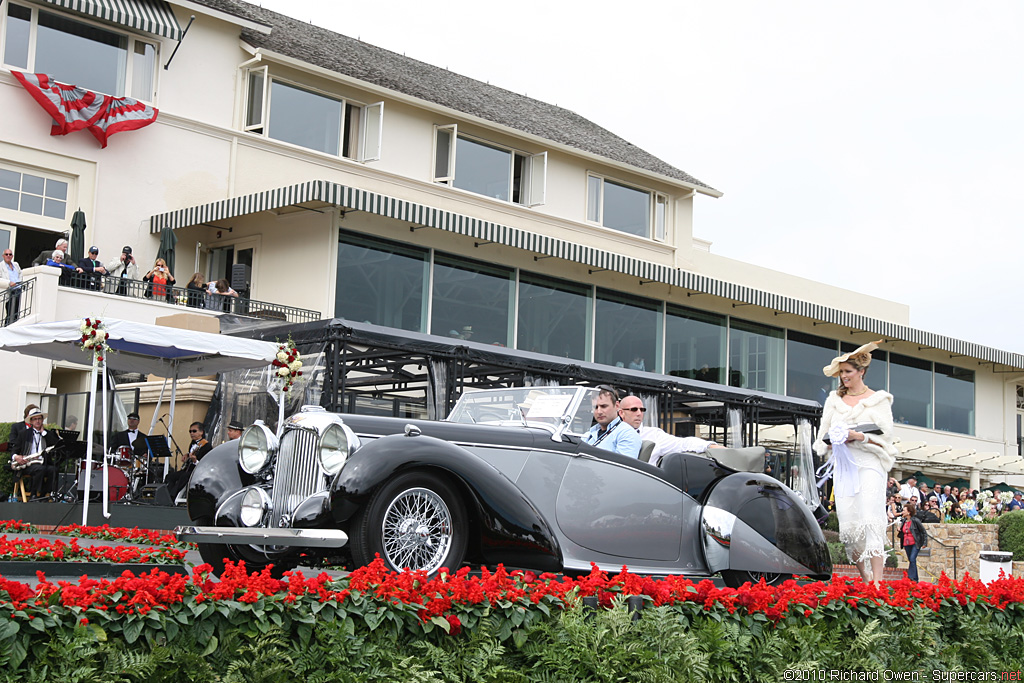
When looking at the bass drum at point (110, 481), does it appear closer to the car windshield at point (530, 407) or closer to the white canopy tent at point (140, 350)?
the white canopy tent at point (140, 350)

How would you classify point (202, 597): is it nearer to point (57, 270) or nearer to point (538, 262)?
point (57, 270)

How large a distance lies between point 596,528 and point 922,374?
32406mm

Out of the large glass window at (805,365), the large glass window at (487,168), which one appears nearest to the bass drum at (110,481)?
the large glass window at (487,168)

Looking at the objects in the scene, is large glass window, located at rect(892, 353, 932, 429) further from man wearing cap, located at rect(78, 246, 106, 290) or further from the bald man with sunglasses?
the bald man with sunglasses

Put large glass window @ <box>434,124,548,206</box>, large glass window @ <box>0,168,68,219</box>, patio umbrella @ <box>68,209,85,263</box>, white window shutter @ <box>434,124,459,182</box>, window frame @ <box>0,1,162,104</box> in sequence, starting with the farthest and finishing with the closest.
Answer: large glass window @ <box>434,124,548,206</box> < white window shutter @ <box>434,124,459,182</box> < window frame @ <box>0,1,162,104</box> < large glass window @ <box>0,168,68,219</box> < patio umbrella @ <box>68,209,85,263</box>

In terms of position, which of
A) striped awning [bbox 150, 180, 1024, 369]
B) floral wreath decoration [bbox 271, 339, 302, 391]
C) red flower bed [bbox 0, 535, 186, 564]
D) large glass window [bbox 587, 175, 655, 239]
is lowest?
red flower bed [bbox 0, 535, 186, 564]

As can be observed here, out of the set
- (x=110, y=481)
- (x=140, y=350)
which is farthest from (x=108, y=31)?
(x=110, y=481)

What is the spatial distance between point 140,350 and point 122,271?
21.2 ft

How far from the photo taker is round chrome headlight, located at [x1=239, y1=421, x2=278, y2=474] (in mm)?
7289

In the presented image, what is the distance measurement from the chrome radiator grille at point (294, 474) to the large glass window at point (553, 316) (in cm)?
1893

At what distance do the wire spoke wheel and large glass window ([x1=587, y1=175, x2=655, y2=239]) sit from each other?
81.9ft

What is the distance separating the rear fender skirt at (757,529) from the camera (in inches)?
314

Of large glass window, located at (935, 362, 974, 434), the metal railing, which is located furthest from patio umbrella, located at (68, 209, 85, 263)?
large glass window, located at (935, 362, 974, 434)

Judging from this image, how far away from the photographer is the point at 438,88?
29.2 meters
